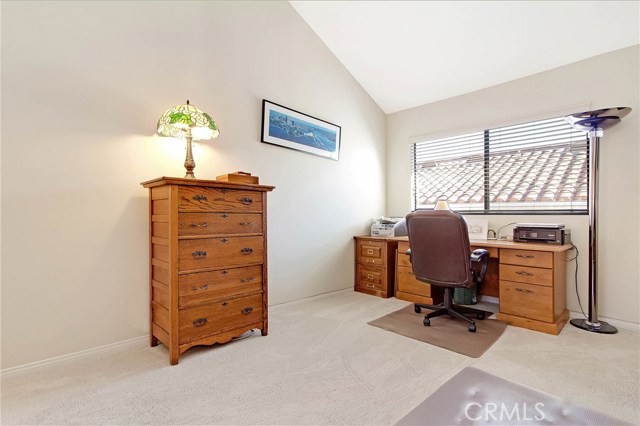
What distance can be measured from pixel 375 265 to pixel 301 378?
2202mm

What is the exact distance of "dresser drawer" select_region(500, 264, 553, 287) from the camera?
2664 millimetres

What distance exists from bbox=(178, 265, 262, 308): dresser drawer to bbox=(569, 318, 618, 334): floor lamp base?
2.83m

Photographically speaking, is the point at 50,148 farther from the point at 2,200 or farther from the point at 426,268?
the point at 426,268

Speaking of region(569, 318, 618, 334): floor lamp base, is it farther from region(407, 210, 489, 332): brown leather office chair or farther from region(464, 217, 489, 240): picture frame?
region(464, 217, 489, 240): picture frame

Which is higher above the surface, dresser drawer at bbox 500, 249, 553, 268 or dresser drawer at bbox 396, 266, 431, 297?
dresser drawer at bbox 500, 249, 553, 268

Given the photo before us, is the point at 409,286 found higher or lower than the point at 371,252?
lower

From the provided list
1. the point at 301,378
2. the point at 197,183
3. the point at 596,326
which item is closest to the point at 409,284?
the point at 596,326

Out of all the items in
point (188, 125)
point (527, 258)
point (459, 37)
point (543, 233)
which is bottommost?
point (527, 258)

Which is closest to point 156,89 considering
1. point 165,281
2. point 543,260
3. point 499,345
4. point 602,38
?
point 165,281

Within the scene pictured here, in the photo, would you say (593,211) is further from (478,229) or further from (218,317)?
(218,317)

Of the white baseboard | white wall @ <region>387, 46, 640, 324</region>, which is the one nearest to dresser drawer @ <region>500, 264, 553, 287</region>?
white wall @ <region>387, 46, 640, 324</region>

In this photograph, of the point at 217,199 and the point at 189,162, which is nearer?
the point at 217,199

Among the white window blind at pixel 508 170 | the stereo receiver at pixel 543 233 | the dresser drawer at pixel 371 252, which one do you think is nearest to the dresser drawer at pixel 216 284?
the dresser drawer at pixel 371 252

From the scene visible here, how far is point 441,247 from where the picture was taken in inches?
106
